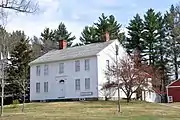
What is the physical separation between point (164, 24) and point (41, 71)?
27560 millimetres

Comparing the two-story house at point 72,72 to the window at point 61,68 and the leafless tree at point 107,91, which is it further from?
the leafless tree at point 107,91

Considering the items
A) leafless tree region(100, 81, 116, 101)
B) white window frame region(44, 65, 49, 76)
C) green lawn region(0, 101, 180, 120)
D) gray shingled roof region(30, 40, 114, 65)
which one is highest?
gray shingled roof region(30, 40, 114, 65)

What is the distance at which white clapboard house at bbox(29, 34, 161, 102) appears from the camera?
148 feet

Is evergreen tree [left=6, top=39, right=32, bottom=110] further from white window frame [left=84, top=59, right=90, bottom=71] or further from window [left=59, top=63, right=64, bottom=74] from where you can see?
white window frame [left=84, top=59, right=90, bottom=71]

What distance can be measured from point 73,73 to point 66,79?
1291 mm

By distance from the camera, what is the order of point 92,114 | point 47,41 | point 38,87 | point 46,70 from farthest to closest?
point 47,41, point 38,87, point 46,70, point 92,114

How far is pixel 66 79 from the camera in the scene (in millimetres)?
47281

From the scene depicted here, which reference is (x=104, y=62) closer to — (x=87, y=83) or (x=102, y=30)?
(x=87, y=83)

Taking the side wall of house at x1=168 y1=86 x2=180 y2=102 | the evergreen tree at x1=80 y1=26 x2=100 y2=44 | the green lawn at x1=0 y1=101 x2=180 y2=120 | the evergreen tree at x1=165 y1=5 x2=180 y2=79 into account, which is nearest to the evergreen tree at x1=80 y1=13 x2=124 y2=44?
the evergreen tree at x1=80 y1=26 x2=100 y2=44

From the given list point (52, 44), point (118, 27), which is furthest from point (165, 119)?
point (52, 44)

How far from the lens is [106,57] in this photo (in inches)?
1821

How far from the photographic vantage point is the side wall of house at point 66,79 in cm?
4503

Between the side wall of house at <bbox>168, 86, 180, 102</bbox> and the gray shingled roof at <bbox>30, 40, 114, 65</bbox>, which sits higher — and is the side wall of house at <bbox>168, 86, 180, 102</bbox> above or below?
below

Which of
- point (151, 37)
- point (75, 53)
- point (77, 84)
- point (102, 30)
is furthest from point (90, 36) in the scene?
point (77, 84)
